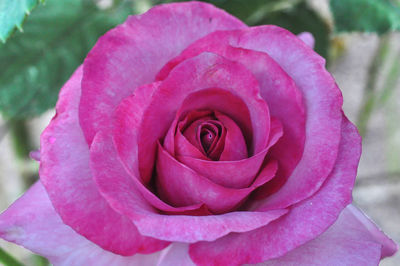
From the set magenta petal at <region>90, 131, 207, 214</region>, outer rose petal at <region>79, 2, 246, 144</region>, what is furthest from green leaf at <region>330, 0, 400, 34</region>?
magenta petal at <region>90, 131, 207, 214</region>

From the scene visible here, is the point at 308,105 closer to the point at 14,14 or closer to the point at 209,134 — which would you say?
the point at 209,134

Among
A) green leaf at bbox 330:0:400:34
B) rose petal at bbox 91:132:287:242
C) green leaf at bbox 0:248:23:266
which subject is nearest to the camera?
rose petal at bbox 91:132:287:242

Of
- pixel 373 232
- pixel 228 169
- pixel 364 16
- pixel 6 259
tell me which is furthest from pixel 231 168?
pixel 364 16

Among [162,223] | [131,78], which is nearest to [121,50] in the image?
[131,78]

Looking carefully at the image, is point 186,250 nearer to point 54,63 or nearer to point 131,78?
point 131,78

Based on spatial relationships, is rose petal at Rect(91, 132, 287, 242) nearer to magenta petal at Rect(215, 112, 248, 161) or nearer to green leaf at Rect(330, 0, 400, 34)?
magenta petal at Rect(215, 112, 248, 161)

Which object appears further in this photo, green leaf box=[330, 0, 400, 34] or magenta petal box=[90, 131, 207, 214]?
green leaf box=[330, 0, 400, 34]
